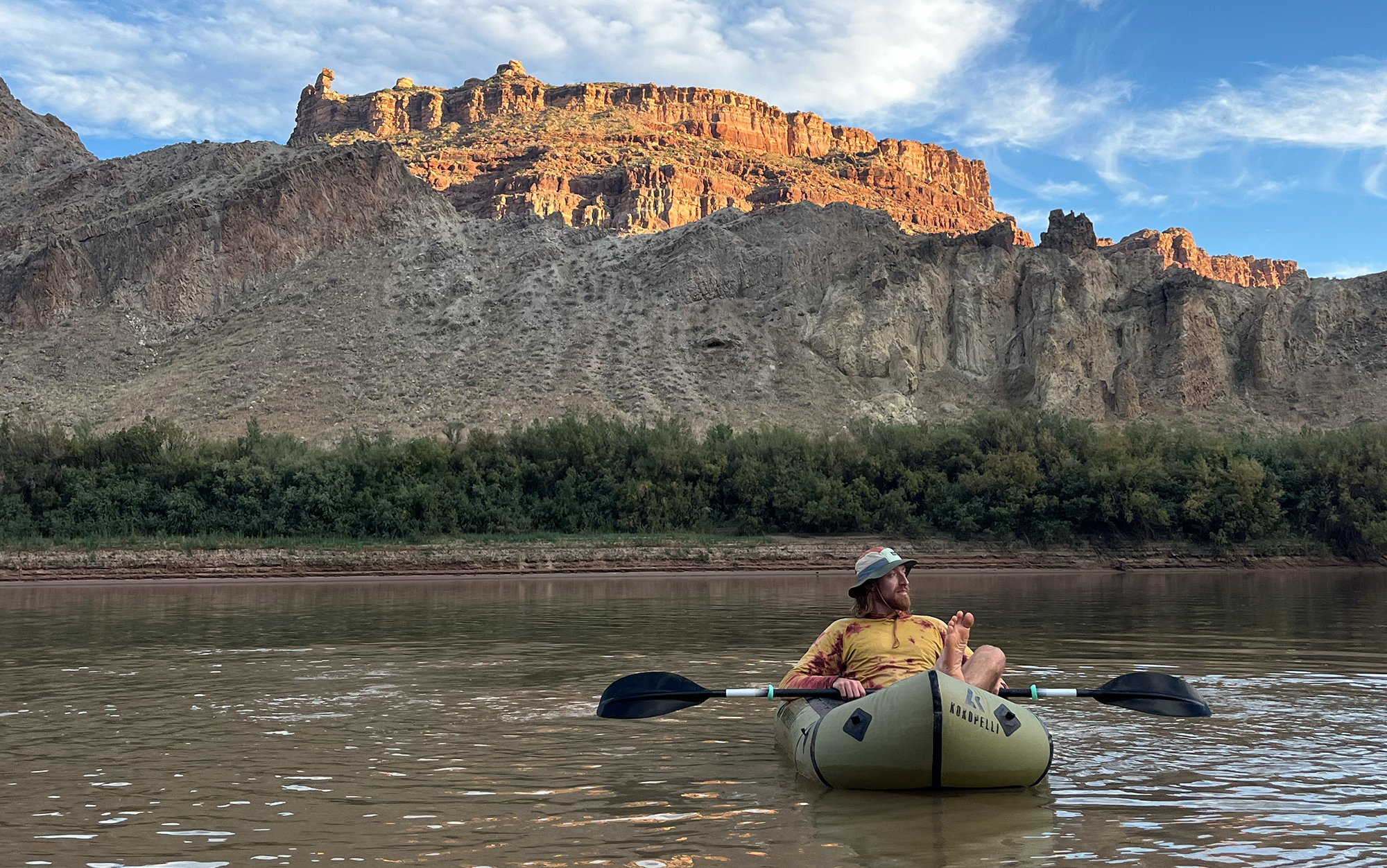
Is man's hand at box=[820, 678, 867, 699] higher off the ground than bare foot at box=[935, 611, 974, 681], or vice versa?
bare foot at box=[935, 611, 974, 681]

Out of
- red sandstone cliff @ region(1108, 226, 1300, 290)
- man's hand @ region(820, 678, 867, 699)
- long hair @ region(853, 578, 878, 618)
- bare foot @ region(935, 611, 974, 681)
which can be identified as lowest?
man's hand @ region(820, 678, 867, 699)

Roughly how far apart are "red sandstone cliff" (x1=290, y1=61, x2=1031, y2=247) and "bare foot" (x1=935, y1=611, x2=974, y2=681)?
123 m

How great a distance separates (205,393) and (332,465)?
2284cm

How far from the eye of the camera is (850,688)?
8648 millimetres

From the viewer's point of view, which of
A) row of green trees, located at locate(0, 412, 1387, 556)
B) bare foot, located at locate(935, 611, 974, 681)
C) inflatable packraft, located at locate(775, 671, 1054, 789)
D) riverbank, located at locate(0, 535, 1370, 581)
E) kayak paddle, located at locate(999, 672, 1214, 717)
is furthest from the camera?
row of green trees, located at locate(0, 412, 1387, 556)

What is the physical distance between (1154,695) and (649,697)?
4.02 m

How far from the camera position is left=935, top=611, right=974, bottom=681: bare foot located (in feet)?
27.3

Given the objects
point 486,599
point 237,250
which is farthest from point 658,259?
point 486,599

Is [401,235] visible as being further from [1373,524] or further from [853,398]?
[1373,524]

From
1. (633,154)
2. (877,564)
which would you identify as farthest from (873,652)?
(633,154)

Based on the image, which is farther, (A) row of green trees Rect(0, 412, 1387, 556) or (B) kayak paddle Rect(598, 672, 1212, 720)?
(A) row of green trees Rect(0, 412, 1387, 556)

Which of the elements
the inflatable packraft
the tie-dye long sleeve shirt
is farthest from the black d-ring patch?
the tie-dye long sleeve shirt

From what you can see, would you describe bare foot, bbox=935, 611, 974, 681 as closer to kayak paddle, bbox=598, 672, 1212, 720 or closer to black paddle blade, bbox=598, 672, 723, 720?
kayak paddle, bbox=598, 672, 1212, 720

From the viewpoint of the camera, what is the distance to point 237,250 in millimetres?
79250
